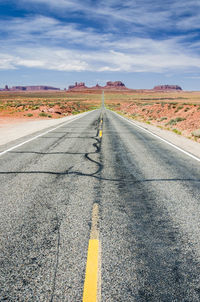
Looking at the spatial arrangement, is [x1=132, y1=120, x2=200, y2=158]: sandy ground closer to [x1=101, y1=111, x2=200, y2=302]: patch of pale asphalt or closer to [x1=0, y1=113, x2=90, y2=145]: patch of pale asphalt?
[x1=101, y1=111, x2=200, y2=302]: patch of pale asphalt

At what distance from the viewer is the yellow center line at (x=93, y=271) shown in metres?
2.32

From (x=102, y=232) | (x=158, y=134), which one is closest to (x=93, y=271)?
(x=102, y=232)

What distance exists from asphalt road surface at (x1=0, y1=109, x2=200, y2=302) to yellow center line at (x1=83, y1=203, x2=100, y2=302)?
0.03 meters

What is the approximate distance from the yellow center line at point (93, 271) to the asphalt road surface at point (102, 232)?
1.0 inches

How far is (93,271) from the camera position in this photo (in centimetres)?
266

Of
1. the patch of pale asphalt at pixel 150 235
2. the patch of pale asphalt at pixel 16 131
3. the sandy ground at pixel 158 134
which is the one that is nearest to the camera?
the patch of pale asphalt at pixel 150 235

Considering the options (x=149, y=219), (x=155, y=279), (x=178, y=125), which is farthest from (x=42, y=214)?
(x=178, y=125)

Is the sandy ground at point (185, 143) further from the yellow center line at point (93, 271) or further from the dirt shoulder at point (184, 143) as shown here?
the yellow center line at point (93, 271)

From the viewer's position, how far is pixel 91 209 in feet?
13.9

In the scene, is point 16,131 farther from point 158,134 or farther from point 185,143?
point 185,143

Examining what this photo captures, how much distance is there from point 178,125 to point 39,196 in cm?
2042

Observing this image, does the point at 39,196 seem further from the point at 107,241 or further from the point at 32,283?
the point at 32,283

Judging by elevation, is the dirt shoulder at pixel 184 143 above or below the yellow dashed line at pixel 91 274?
above

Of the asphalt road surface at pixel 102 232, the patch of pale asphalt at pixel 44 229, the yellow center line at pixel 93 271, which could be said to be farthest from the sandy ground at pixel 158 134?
the yellow center line at pixel 93 271
